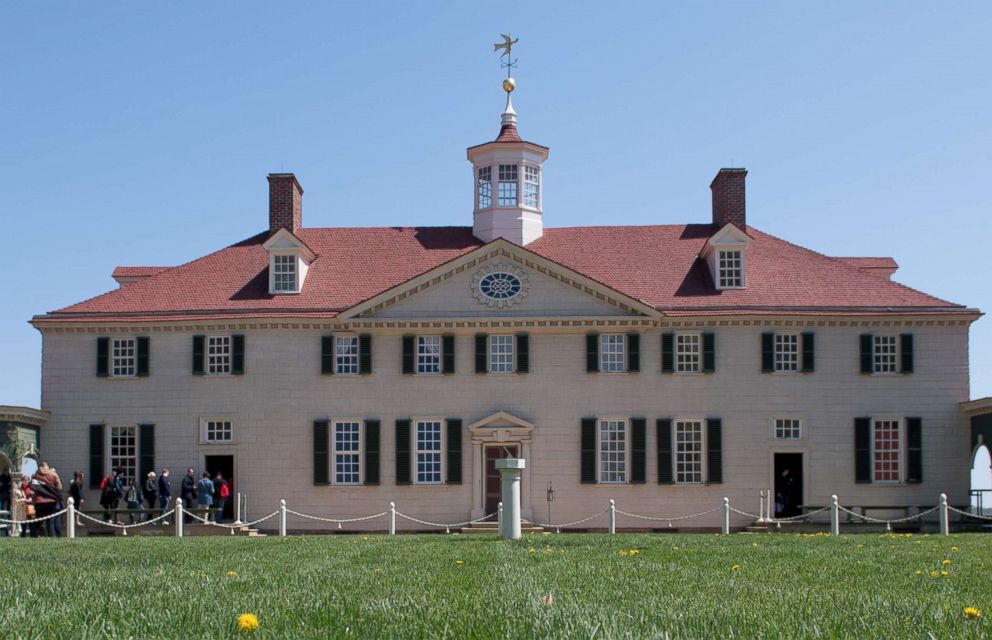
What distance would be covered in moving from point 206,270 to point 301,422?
21.2ft

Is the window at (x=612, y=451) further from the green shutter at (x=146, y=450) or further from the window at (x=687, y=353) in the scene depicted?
the green shutter at (x=146, y=450)

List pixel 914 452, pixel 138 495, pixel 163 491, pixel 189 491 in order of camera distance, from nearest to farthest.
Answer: pixel 163 491
pixel 189 491
pixel 138 495
pixel 914 452

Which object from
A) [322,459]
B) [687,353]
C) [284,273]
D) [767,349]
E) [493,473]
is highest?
[284,273]

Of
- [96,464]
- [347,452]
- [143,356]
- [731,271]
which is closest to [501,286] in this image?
[347,452]

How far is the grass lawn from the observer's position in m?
5.18

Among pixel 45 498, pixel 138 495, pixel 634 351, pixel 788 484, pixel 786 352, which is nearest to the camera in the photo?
pixel 45 498

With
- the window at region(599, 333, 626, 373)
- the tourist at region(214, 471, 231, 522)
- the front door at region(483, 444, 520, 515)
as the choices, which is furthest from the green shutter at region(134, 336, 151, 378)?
the window at region(599, 333, 626, 373)

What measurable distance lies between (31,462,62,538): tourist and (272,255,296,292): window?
9.81 meters

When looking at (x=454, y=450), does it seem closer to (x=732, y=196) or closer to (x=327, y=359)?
(x=327, y=359)

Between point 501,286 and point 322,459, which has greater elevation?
point 501,286

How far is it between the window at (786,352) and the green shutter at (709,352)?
6.13ft

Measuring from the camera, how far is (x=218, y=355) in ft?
114

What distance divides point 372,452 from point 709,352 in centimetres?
1027

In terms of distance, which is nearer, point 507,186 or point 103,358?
point 103,358
